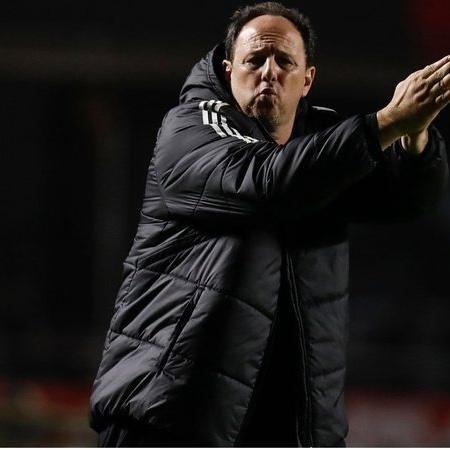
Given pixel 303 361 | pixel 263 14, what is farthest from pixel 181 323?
pixel 263 14

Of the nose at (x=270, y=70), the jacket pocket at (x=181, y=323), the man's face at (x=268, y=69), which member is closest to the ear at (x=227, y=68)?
the man's face at (x=268, y=69)

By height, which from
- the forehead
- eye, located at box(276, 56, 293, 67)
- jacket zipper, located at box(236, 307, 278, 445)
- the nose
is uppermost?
the forehead

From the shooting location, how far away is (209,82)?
304 cm

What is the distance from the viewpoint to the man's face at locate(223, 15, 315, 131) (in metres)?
2.99

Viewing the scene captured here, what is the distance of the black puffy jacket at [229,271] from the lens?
268 cm

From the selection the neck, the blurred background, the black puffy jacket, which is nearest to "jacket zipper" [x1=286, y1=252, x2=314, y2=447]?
the black puffy jacket

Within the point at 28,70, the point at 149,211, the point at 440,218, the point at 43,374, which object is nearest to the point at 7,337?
the point at 43,374

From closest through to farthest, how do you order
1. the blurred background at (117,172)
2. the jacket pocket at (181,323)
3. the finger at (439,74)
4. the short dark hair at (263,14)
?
the finger at (439,74)
the jacket pocket at (181,323)
the short dark hair at (263,14)
the blurred background at (117,172)

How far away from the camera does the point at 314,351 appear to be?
9.46ft

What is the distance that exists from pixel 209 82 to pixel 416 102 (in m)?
0.59

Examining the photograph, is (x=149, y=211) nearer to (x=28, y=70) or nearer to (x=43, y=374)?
(x=43, y=374)

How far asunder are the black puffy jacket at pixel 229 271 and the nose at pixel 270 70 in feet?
0.33

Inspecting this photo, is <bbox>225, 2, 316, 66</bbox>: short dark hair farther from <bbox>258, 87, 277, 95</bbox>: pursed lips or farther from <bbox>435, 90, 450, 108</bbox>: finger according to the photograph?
<bbox>435, 90, 450, 108</bbox>: finger

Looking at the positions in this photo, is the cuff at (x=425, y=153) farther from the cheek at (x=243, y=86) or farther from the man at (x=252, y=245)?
the cheek at (x=243, y=86)
